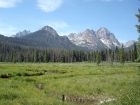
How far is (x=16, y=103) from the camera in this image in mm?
18234

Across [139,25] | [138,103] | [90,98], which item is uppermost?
[139,25]

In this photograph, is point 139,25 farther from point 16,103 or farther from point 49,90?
point 16,103

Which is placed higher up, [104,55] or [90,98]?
[104,55]

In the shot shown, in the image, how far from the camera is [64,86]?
3173cm

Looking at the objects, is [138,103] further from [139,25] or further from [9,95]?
[139,25]

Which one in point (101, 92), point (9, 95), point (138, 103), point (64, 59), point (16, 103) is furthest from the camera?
point (64, 59)

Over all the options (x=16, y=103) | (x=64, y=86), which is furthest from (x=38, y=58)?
(x=16, y=103)

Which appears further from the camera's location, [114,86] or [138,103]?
[114,86]

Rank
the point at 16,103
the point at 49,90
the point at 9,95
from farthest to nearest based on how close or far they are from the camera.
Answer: the point at 49,90 → the point at 9,95 → the point at 16,103

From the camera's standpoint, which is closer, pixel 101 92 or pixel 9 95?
pixel 9 95

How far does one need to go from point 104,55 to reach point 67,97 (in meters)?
170

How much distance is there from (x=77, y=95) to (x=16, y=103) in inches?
439

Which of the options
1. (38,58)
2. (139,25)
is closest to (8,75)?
(139,25)

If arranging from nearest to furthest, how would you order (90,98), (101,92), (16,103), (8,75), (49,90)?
(16,103) < (90,98) < (101,92) < (49,90) < (8,75)
